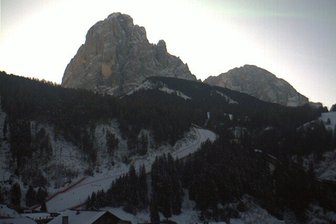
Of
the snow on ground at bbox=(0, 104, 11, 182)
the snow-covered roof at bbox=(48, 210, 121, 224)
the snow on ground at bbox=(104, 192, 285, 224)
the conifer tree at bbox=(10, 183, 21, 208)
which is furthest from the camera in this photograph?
the snow on ground at bbox=(0, 104, 11, 182)

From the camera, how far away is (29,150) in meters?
146

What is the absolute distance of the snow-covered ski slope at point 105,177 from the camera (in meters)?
122

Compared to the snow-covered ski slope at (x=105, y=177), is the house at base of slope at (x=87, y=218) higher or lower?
lower

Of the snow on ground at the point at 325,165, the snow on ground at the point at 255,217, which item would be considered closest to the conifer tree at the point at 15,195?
the snow on ground at the point at 255,217

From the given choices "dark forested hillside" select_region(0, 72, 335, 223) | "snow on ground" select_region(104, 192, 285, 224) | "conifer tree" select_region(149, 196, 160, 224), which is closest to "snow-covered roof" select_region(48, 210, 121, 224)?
"conifer tree" select_region(149, 196, 160, 224)

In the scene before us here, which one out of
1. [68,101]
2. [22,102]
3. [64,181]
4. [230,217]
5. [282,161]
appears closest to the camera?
[230,217]

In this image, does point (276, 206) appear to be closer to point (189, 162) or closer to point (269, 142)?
point (189, 162)

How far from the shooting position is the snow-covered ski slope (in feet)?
401

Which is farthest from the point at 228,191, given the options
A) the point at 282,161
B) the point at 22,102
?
the point at 22,102

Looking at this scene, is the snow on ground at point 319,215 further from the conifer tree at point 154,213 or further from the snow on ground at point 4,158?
the snow on ground at point 4,158

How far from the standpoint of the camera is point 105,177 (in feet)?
477

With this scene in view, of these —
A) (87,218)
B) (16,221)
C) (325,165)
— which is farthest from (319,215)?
(16,221)

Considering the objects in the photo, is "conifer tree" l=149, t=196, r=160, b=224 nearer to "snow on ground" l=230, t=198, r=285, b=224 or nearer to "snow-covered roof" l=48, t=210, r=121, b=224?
"snow on ground" l=230, t=198, r=285, b=224

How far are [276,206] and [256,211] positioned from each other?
586 centimetres
